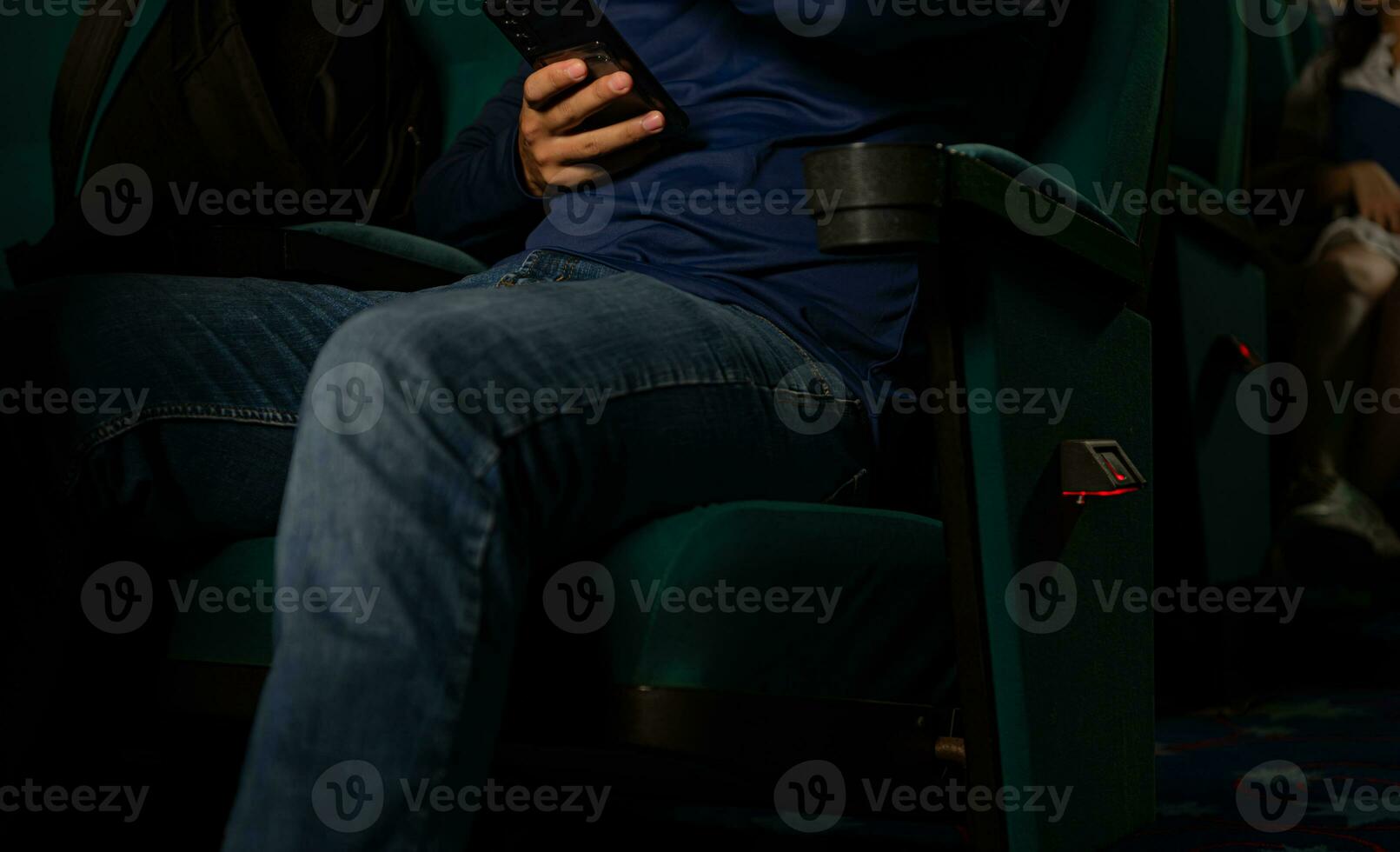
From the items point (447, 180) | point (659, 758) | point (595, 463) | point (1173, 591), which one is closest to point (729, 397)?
point (595, 463)

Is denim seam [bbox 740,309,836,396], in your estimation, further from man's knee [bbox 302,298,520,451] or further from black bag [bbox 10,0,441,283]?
black bag [bbox 10,0,441,283]

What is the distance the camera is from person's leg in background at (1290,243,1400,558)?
6.02 feet

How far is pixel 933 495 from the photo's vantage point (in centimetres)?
89

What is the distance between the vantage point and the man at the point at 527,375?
0.49m

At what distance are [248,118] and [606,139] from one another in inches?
22.5

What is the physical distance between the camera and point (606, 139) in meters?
0.82

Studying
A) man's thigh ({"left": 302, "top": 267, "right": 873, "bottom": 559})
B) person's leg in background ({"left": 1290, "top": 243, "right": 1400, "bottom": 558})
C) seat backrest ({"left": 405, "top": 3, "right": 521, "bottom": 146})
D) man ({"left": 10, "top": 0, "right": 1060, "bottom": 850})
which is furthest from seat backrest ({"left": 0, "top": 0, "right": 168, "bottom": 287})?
person's leg in background ({"left": 1290, "top": 243, "right": 1400, "bottom": 558})

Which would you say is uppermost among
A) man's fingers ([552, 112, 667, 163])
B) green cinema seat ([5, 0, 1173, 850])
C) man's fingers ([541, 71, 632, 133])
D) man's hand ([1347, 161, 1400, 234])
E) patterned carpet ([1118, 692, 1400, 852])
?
man's fingers ([541, 71, 632, 133])

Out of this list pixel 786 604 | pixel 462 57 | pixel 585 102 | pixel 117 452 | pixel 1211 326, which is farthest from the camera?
pixel 1211 326

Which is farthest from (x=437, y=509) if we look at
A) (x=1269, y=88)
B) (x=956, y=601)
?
(x=1269, y=88)

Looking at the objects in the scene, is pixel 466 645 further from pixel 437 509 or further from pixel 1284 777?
pixel 1284 777

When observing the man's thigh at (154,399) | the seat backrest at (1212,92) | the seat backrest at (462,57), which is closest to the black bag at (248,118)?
the seat backrest at (462,57)

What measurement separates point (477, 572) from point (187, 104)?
0.94 m

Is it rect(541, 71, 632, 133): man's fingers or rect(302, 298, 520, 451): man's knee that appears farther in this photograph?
rect(541, 71, 632, 133): man's fingers
